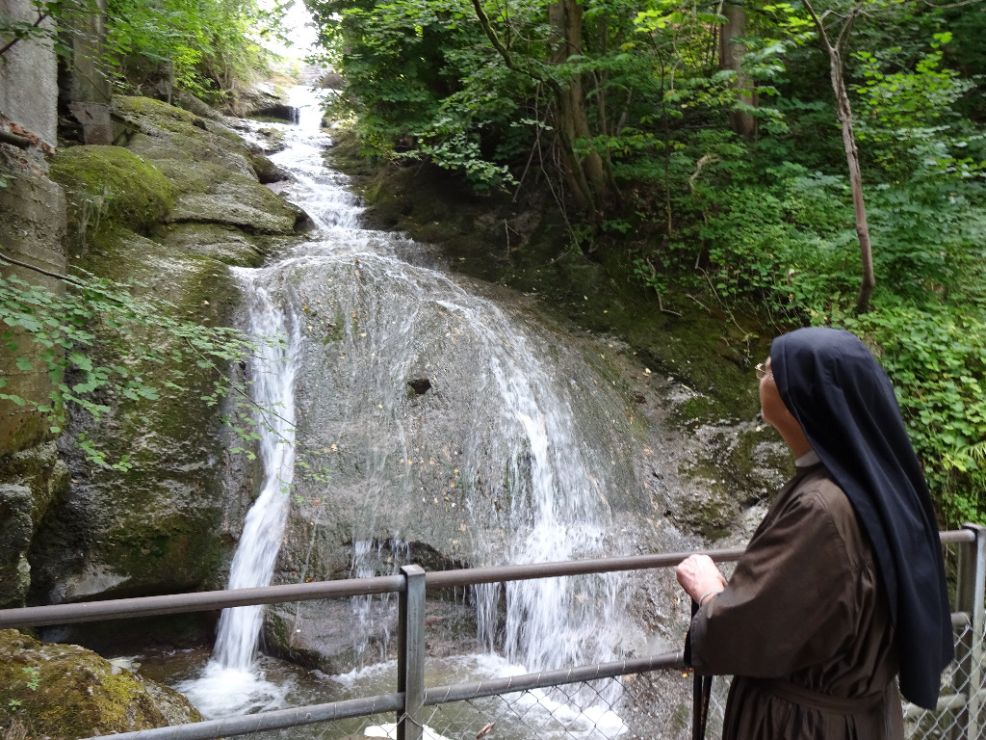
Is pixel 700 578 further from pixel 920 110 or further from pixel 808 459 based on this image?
pixel 920 110

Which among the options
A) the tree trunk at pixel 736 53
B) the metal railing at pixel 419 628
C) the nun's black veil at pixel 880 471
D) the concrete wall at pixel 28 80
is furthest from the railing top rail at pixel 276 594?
the tree trunk at pixel 736 53

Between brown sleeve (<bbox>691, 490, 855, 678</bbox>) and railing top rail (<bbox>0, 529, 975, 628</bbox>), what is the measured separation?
63cm

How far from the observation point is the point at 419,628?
2016 millimetres

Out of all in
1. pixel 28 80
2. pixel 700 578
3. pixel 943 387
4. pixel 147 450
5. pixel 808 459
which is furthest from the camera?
pixel 943 387

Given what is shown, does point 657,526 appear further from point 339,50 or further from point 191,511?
point 339,50

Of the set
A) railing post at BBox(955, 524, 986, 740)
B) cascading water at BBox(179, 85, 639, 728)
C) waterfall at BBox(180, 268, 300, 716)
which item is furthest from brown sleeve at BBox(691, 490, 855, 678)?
cascading water at BBox(179, 85, 639, 728)

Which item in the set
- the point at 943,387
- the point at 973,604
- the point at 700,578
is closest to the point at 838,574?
the point at 700,578

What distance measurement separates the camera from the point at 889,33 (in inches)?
381

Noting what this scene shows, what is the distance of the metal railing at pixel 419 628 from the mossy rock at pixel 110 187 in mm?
6338

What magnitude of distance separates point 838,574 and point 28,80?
559cm

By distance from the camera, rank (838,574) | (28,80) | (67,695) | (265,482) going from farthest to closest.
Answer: (265,482) < (28,80) < (67,695) < (838,574)

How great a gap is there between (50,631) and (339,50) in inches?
391

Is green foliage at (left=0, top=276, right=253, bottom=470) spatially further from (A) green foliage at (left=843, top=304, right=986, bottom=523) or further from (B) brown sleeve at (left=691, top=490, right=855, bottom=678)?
(A) green foliage at (left=843, top=304, right=986, bottom=523)

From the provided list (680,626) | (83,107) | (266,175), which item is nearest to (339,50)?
(266,175)
